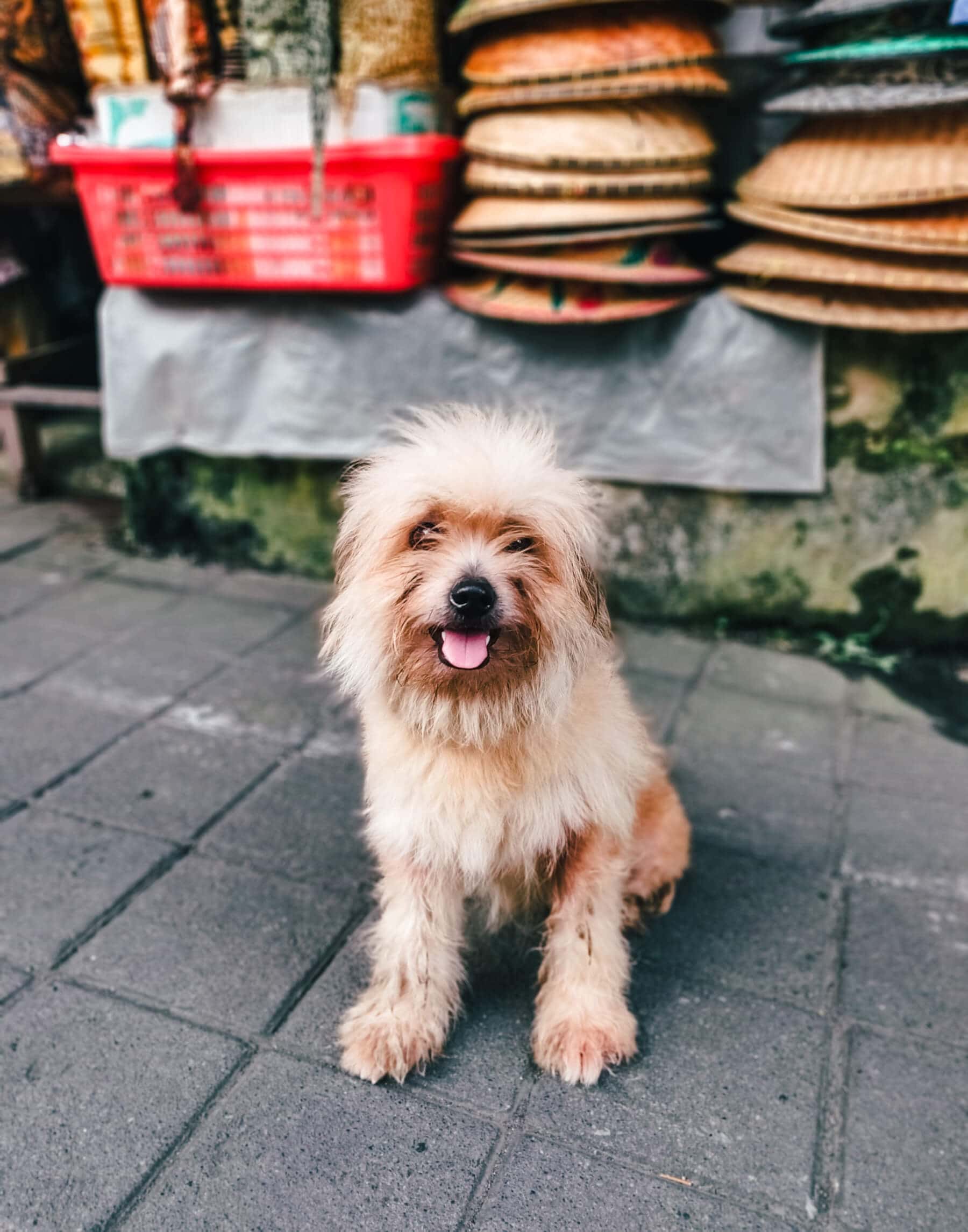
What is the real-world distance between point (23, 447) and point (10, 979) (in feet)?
11.7

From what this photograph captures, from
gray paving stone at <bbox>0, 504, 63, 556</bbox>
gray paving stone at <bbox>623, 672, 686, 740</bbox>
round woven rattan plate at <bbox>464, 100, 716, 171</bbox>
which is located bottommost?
gray paving stone at <bbox>623, 672, 686, 740</bbox>

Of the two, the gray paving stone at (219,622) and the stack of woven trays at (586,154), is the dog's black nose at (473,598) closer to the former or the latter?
the stack of woven trays at (586,154)

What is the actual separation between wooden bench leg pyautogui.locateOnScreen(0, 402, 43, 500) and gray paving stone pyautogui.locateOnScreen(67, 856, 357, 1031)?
329 cm

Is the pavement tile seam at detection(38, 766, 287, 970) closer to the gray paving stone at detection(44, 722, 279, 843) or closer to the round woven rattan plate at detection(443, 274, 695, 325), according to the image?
the gray paving stone at detection(44, 722, 279, 843)

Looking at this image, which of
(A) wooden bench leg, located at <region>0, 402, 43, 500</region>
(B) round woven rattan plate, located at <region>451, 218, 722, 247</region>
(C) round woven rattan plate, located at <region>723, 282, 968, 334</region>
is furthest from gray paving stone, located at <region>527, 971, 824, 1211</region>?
(A) wooden bench leg, located at <region>0, 402, 43, 500</region>

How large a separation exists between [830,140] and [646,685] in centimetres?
192

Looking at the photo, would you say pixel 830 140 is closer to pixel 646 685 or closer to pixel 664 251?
pixel 664 251

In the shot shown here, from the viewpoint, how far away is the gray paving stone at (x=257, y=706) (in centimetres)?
317

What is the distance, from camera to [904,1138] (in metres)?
1.82

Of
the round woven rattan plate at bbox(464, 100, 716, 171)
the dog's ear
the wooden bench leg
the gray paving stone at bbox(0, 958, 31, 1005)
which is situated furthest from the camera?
the wooden bench leg

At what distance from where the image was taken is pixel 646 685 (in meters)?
3.49

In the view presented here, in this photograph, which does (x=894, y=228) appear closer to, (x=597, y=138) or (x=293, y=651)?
(x=597, y=138)

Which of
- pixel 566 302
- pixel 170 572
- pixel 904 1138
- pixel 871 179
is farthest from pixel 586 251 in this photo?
pixel 904 1138

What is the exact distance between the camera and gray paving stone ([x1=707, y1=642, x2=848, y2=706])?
11.3 feet
